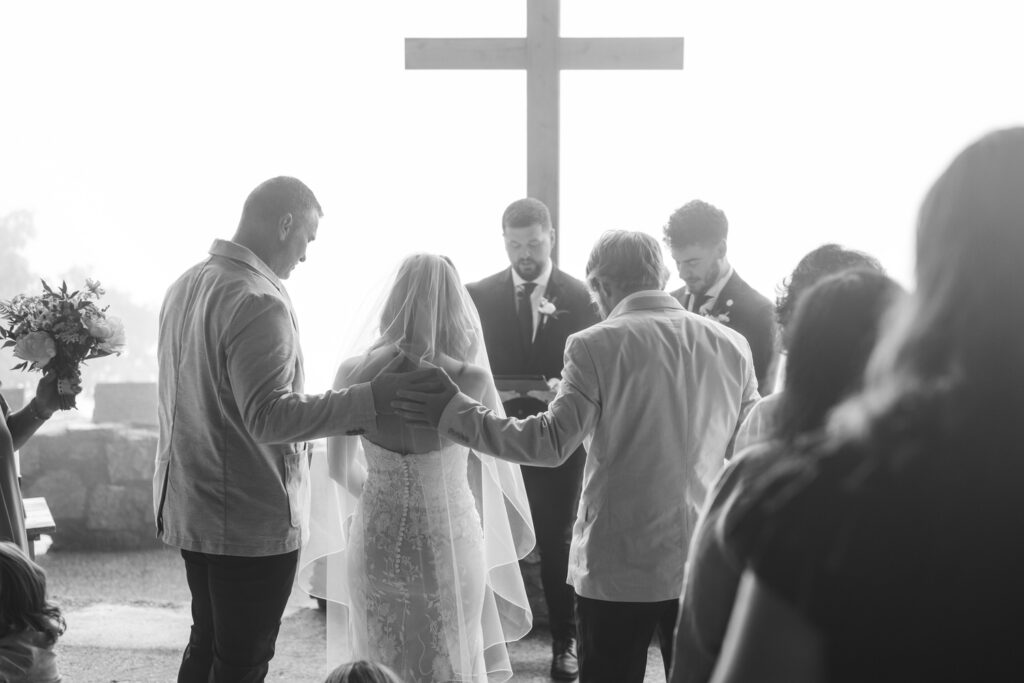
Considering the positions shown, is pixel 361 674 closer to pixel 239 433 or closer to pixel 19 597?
pixel 19 597

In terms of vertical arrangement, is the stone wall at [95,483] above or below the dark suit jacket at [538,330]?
below

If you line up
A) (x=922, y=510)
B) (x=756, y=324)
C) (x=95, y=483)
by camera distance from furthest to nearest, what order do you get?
(x=95, y=483), (x=756, y=324), (x=922, y=510)

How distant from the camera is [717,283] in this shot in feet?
13.0

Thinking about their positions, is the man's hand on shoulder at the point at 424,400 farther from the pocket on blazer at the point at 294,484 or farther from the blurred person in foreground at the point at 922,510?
the blurred person in foreground at the point at 922,510

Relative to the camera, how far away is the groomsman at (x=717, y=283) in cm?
375

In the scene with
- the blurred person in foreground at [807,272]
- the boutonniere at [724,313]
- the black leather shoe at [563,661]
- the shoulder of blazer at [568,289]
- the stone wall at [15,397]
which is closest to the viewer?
the blurred person in foreground at [807,272]

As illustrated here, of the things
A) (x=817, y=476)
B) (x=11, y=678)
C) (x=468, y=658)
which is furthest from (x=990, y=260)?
(x=468, y=658)

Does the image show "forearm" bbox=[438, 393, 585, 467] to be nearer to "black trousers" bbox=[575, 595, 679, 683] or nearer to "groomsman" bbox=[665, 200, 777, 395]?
"black trousers" bbox=[575, 595, 679, 683]

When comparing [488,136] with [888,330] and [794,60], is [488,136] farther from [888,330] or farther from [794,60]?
[888,330]

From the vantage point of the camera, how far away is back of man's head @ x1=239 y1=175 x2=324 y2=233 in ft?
9.45

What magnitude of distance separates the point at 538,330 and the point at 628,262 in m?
1.66

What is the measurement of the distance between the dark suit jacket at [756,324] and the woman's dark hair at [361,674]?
7.80 ft

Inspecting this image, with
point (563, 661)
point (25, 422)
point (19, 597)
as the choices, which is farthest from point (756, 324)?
point (19, 597)

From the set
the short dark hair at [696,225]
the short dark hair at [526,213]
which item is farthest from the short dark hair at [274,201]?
the short dark hair at [696,225]
